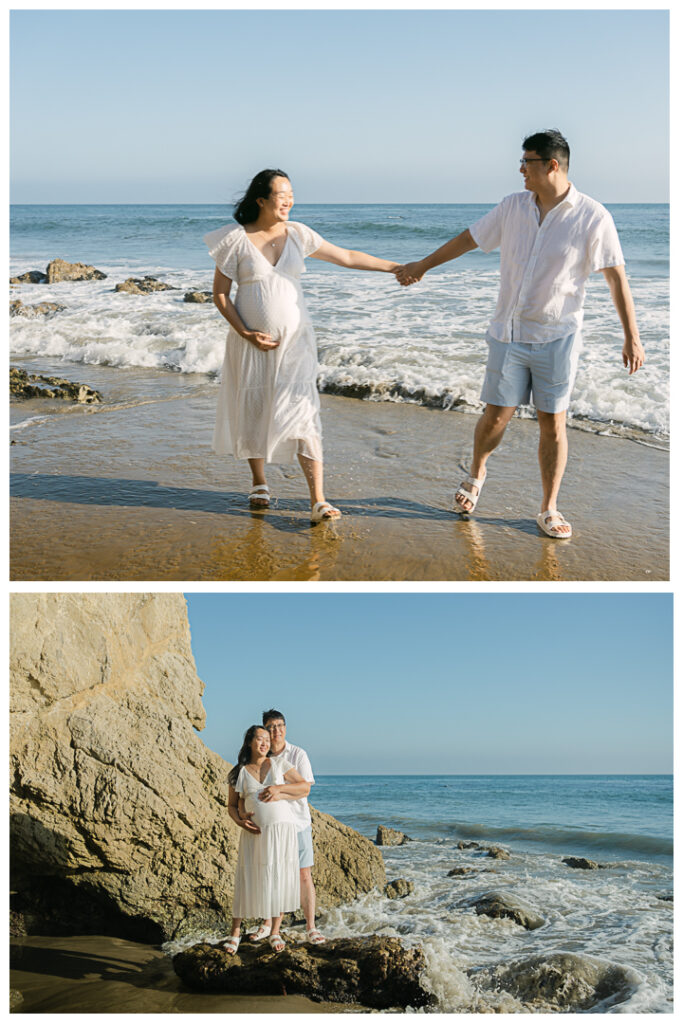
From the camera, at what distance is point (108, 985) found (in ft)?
15.2

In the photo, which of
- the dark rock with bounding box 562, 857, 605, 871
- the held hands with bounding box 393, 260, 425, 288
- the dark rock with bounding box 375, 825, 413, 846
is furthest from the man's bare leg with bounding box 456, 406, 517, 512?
the dark rock with bounding box 375, 825, 413, 846

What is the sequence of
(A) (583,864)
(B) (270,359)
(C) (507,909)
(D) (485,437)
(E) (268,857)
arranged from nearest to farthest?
(E) (268,857)
(B) (270,359)
(D) (485,437)
(C) (507,909)
(A) (583,864)

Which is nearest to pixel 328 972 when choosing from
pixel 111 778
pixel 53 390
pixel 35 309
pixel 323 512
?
pixel 111 778

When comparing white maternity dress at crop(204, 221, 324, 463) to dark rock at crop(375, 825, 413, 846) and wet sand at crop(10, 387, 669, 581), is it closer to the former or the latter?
wet sand at crop(10, 387, 669, 581)

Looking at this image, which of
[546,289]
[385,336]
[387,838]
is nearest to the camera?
[546,289]

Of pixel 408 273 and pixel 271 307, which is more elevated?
pixel 408 273

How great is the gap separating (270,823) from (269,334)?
2.87m

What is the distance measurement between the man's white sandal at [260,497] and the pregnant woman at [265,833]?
146 centimetres

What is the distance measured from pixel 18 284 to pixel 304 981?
62.4 ft

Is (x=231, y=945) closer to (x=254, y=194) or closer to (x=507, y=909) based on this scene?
(x=507, y=909)

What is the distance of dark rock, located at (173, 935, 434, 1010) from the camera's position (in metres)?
4.48

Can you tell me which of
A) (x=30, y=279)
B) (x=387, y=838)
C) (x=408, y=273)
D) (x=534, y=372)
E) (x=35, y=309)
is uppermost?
(x=30, y=279)

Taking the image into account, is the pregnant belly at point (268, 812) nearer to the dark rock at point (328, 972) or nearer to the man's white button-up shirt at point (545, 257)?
the dark rock at point (328, 972)

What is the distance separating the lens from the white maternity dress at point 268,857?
15.9ft
